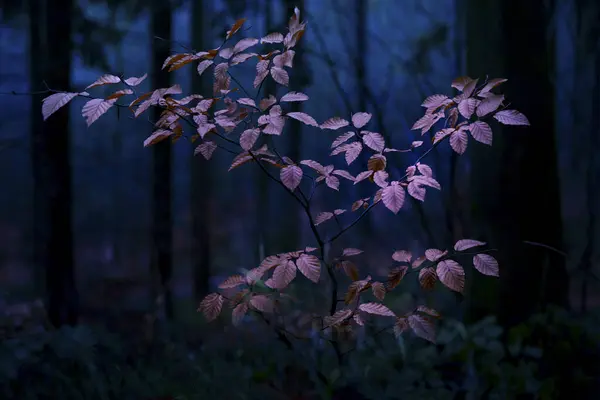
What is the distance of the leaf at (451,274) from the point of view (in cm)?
254

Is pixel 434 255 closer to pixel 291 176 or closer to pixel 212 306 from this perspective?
pixel 291 176

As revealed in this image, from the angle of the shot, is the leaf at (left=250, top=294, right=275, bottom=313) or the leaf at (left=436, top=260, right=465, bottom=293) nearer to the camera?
the leaf at (left=436, top=260, right=465, bottom=293)

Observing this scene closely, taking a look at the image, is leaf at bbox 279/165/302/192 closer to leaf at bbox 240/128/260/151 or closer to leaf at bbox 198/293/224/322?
leaf at bbox 240/128/260/151

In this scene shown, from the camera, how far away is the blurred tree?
15.4 feet

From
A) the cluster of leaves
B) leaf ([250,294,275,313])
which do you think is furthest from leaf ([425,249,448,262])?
leaf ([250,294,275,313])

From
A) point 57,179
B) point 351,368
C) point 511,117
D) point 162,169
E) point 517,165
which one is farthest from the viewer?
point 162,169

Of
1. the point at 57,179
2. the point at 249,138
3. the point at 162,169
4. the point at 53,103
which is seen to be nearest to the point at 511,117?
the point at 249,138

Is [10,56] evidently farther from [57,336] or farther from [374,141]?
[374,141]

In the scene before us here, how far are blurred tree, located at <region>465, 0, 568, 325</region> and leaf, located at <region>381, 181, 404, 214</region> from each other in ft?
8.38

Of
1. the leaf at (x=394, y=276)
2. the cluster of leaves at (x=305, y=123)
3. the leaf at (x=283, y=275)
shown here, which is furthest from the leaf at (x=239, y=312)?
the leaf at (x=394, y=276)

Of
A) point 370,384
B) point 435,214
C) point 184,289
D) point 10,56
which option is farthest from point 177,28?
point 370,384

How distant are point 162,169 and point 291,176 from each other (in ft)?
12.7

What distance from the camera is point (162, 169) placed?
6.18 m

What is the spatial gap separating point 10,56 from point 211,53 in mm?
6035
